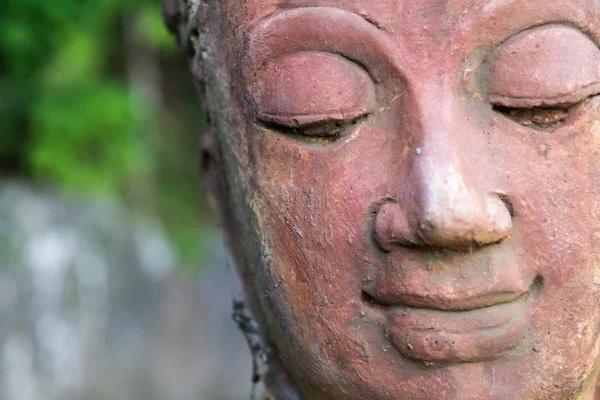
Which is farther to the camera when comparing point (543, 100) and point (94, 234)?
point (94, 234)

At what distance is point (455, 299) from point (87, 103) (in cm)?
294

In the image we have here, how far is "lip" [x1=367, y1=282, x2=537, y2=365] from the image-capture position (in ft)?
3.58

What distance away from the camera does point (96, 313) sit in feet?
12.3

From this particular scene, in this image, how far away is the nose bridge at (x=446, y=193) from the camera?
105 centimetres

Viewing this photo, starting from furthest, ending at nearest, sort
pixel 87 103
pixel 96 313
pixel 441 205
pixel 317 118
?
pixel 96 313, pixel 87 103, pixel 317 118, pixel 441 205

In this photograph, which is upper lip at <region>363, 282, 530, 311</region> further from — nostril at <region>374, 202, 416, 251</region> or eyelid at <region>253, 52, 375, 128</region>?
eyelid at <region>253, 52, 375, 128</region>

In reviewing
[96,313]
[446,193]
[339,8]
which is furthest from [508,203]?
[96,313]

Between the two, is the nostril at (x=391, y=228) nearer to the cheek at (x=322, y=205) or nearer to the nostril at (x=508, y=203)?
the cheek at (x=322, y=205)

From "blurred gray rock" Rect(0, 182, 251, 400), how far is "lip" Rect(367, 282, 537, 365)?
264cm

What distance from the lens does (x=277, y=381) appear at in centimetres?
149

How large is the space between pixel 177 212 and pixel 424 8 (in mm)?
3498

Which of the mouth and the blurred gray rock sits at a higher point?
the mouth

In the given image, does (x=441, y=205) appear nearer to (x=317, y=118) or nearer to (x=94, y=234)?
(x=317, y=118)

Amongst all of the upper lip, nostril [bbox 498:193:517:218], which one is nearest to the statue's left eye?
nostril [bbox 498:193:517:218]
